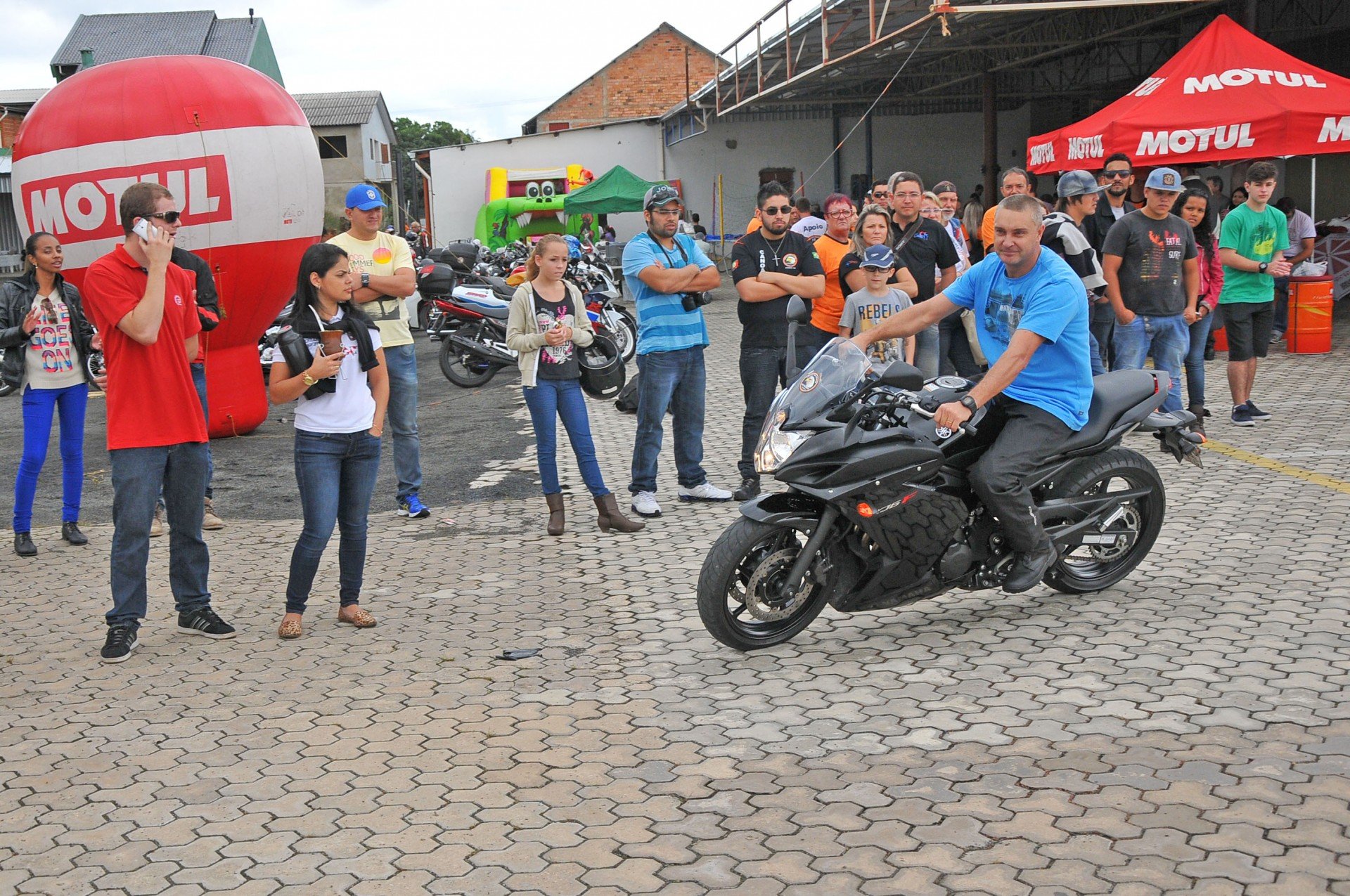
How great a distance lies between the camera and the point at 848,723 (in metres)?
4.33

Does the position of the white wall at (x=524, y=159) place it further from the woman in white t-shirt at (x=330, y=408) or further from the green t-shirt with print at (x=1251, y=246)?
the woman in white t-shirt at (x=330, y=408)

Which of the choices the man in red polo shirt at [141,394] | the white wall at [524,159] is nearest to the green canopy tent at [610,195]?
the white wall at [524,159]

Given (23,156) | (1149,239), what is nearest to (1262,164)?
(1149,239)

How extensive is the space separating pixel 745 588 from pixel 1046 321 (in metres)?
1.58

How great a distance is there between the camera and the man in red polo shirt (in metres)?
5.27

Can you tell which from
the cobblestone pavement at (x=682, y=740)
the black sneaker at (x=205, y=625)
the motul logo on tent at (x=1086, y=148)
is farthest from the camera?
the motul logo on tent at (x=1086, y=148)

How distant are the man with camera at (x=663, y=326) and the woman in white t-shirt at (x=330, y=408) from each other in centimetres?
221

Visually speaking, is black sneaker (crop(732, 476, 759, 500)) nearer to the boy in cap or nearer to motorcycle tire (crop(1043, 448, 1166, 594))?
motorcycle tire (crop(1043, 448, 1166, 594))

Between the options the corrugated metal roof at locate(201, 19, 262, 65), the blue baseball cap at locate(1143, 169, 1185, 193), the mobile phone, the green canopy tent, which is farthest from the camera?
the corrugated metal roof at locate(201, 19, 262, 65)

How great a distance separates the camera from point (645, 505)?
774 cm

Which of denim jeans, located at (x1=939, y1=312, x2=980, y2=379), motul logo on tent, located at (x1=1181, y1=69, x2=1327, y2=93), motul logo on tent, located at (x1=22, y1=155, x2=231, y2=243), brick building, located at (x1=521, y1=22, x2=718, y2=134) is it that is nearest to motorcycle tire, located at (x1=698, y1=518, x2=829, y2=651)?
denim jeans, located at (x1=939, y1=312, x2=980, y2=379)

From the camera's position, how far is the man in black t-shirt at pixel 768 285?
752cm

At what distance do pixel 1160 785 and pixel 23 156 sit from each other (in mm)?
10576

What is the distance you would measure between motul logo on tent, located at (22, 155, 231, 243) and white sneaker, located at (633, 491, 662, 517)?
5154 millimetres
